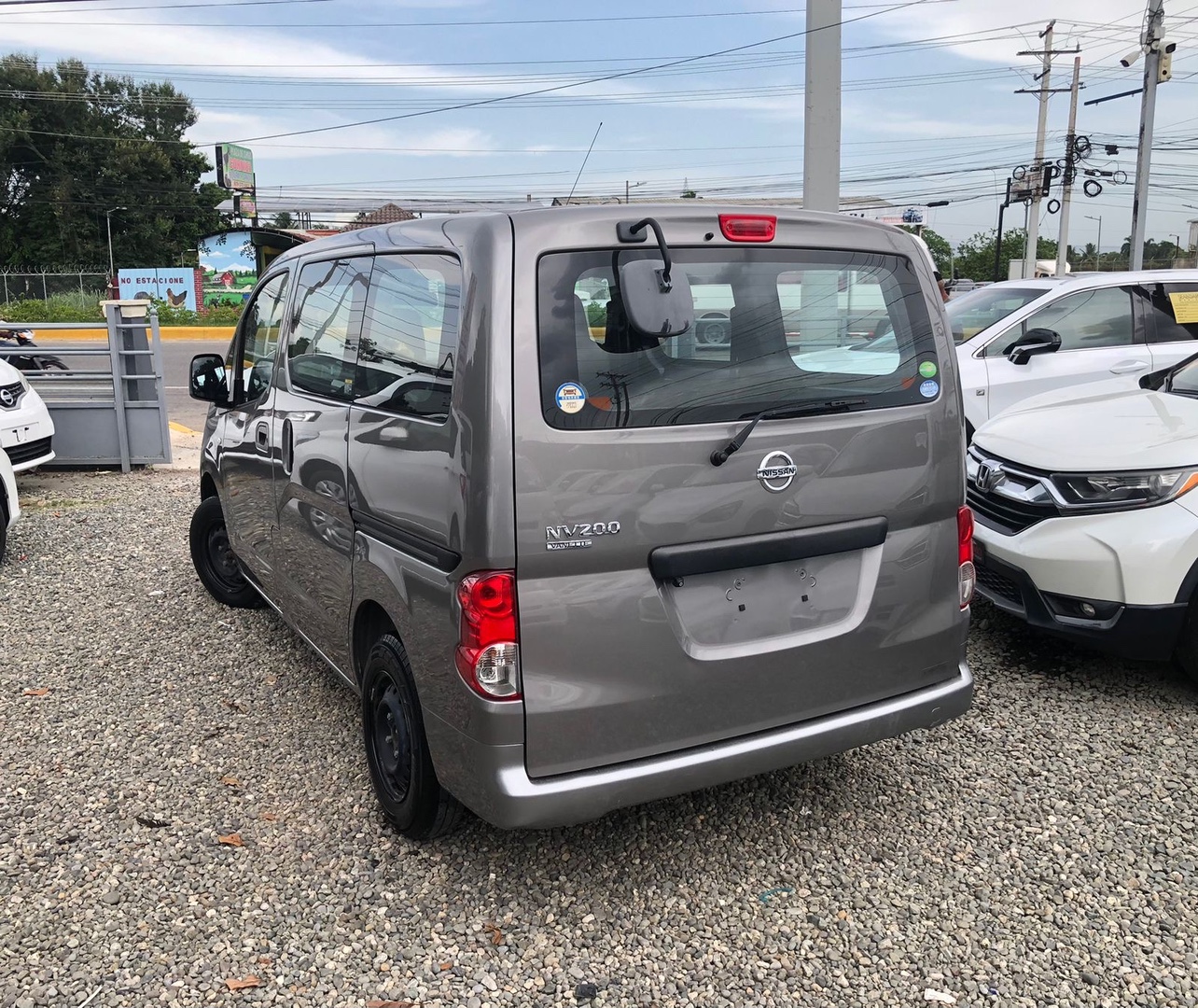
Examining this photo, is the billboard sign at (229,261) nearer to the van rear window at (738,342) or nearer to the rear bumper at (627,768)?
the van rear window at (738,342)

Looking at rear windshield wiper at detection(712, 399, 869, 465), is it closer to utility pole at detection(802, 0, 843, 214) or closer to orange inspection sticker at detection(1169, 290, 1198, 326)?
utility pole at detection(802, 0, 843, 214)

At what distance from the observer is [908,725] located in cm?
304

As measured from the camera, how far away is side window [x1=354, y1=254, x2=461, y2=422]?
104 inches

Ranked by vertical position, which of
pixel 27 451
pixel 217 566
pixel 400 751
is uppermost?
pixel 27 451

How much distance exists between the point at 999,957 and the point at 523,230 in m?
2.26

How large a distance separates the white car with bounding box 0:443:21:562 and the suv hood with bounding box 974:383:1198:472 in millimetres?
5731

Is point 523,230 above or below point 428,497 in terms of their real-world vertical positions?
above

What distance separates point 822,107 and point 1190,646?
4155 millimetres

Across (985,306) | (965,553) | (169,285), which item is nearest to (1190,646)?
(965,553)

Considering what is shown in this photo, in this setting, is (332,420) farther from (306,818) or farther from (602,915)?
(602,915)

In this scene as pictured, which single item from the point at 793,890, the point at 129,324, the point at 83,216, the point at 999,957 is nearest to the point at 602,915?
the point at 793,890

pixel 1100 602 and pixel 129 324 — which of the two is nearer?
pixel 1100 602

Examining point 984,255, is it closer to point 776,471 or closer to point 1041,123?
point 1041,123

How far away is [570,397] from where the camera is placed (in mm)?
2488
